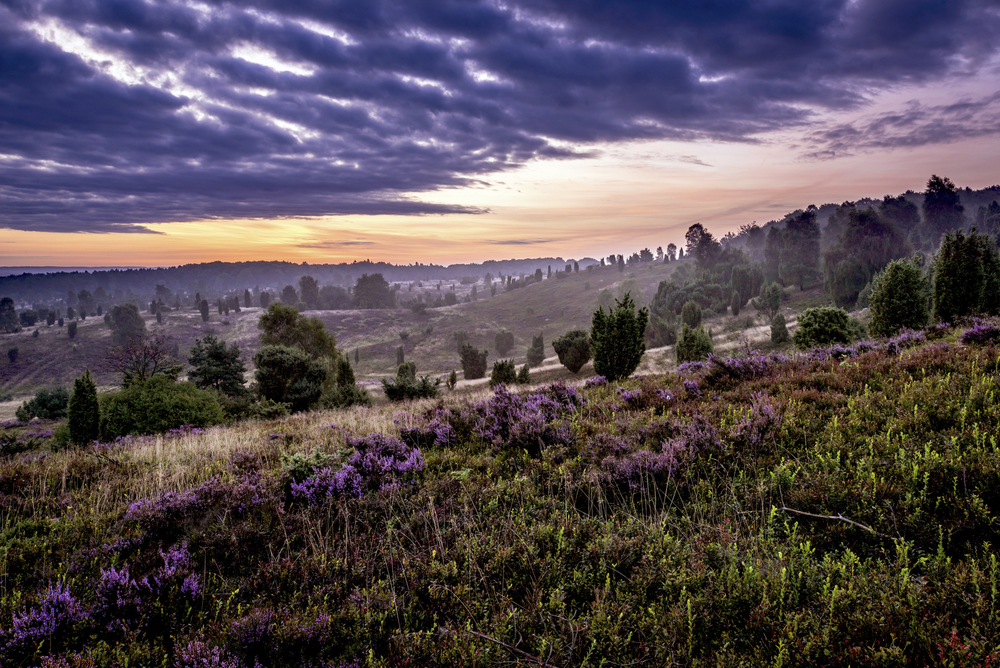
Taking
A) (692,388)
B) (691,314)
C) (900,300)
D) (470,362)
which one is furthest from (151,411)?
(691,314)

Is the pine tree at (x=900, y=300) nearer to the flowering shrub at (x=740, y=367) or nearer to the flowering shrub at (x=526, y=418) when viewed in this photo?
the flowering shrub at (x=740, y=367)

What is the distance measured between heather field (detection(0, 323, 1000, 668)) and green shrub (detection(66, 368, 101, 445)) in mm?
11044

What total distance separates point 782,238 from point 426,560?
118 metres

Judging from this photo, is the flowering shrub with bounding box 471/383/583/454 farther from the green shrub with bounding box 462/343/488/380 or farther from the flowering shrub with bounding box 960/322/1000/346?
the green shrub with bounding box 462/343/488/380

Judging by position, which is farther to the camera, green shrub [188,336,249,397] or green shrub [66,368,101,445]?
green shrub [188,336,249,397]

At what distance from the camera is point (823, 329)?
68.3 feet

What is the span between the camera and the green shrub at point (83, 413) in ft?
45.6

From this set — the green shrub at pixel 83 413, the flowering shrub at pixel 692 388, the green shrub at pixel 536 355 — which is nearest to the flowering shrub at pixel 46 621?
the flowering shrub at pixel 692 388

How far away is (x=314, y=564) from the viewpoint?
10.6 ft

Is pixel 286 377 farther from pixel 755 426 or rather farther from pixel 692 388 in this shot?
pixel 755 426

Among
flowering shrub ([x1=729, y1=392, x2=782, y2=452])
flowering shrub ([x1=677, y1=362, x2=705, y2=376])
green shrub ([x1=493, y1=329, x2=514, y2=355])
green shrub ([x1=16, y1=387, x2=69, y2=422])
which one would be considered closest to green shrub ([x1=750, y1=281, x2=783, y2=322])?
green shrub ([x1=493, y1=329, x2=514, y2=355])

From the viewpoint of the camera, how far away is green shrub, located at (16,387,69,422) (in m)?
40.3

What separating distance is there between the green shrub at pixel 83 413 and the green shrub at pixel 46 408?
36.9 metres

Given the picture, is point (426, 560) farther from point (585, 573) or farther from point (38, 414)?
point (38, 414)
